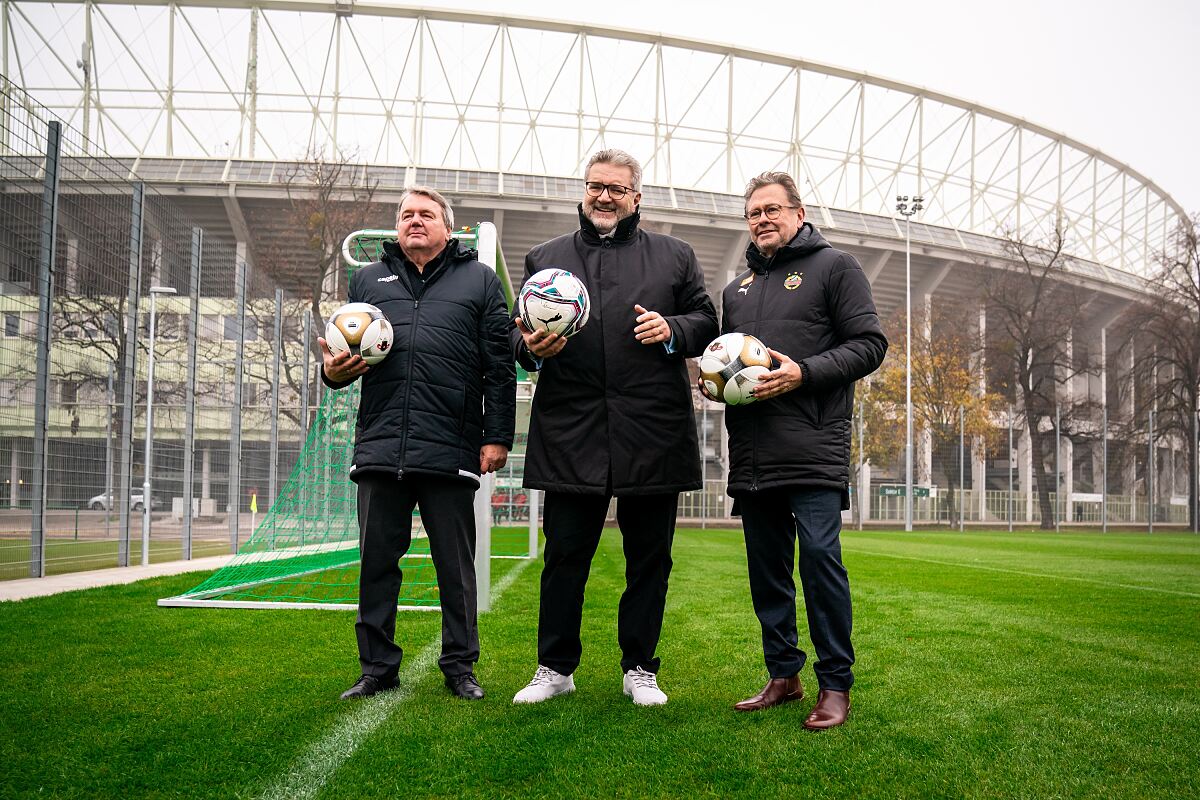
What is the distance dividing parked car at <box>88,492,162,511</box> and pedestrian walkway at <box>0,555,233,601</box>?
74 cm

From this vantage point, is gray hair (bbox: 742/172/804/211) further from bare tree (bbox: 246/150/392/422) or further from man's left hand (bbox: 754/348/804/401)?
bare tree (bbox: 246/150/392/422)

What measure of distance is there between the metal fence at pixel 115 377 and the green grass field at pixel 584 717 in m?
2.43

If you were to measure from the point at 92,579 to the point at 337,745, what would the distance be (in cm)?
672

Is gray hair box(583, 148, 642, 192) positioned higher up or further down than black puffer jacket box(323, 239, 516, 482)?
higher up

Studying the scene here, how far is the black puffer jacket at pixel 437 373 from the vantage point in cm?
384

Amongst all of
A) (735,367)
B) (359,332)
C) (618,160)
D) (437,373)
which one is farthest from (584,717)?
(618,160)

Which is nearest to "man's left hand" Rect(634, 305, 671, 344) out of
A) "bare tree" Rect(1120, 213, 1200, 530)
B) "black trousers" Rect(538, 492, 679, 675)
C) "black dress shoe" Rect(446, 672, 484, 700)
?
"black trousers" Rect(538, 492, 679, 675)

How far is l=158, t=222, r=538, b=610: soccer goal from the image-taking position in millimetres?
6480

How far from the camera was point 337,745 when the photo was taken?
3.01 meters

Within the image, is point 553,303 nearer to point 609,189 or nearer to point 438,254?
point 609,189

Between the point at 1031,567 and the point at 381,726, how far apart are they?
11.0 metres

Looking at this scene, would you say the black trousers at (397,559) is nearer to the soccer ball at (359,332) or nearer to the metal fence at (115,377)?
the soccer ball at (359,332)

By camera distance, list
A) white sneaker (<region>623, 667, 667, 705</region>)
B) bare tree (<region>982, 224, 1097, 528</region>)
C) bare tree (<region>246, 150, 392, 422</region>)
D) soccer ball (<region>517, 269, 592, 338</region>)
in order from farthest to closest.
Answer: bare tree (<region>982, 224, 1097, 528</region>) < bare tree (<region>246, 150, 392, 422</region>) < white sneaker (<region>623, 667, 667, 705</region>) < soccer ball (<region>517, 269, 592, 338</region>)

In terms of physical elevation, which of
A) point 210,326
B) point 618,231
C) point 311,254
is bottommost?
point 618,231
